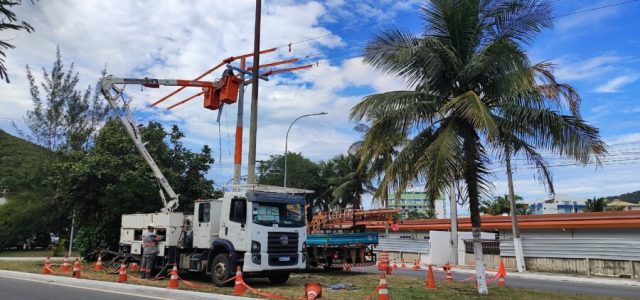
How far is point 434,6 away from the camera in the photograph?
1278 cm

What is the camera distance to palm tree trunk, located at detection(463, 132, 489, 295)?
12352 mm

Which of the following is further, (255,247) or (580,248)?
(580,248)

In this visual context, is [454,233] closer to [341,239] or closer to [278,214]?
[341,239]

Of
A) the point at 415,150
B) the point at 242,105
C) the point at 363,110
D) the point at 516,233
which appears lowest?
the point at 516,233

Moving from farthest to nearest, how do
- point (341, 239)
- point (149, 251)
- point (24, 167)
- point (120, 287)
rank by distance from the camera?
1. point (24, 167)
2. point (341, 239)
3. point (149, 251)
4. point (120, 287)

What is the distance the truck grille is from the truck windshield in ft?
1.01

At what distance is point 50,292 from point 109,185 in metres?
11.0

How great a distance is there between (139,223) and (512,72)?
1407cm

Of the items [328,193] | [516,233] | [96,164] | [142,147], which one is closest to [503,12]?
[142,147]

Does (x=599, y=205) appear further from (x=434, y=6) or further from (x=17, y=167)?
(x=17, y=167)

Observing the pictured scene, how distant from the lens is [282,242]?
597 inches

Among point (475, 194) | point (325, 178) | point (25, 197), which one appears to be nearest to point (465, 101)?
point (475, 194)

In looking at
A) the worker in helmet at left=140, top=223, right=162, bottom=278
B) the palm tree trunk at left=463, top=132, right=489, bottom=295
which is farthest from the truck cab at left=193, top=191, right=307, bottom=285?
the palm tree trunk at left=463, top=132, right=489, bottom=295


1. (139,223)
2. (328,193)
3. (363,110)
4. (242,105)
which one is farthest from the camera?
(328,193)
